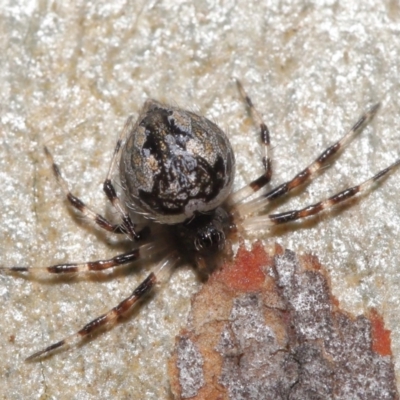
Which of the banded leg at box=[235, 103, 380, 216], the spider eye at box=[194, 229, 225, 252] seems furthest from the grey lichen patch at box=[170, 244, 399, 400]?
the banded leg at box=[235, 103, 380, 216]

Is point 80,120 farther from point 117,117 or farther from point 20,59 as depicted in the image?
point 20,59

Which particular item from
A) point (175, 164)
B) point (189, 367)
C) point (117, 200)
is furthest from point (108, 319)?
point (175, 164)

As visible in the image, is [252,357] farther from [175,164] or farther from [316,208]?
[175,164]

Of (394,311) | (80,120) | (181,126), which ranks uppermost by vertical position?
(181,126)

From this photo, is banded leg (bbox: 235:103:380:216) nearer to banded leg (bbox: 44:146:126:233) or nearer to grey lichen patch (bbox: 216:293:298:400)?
grey lichen patch (bbox: 216:293:298:400)

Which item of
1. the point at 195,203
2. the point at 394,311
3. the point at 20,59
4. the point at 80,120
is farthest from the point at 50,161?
the point at 394,311

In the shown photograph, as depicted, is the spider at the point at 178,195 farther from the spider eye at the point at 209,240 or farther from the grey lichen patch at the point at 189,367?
the grey lichen patch at the point at 189,367
